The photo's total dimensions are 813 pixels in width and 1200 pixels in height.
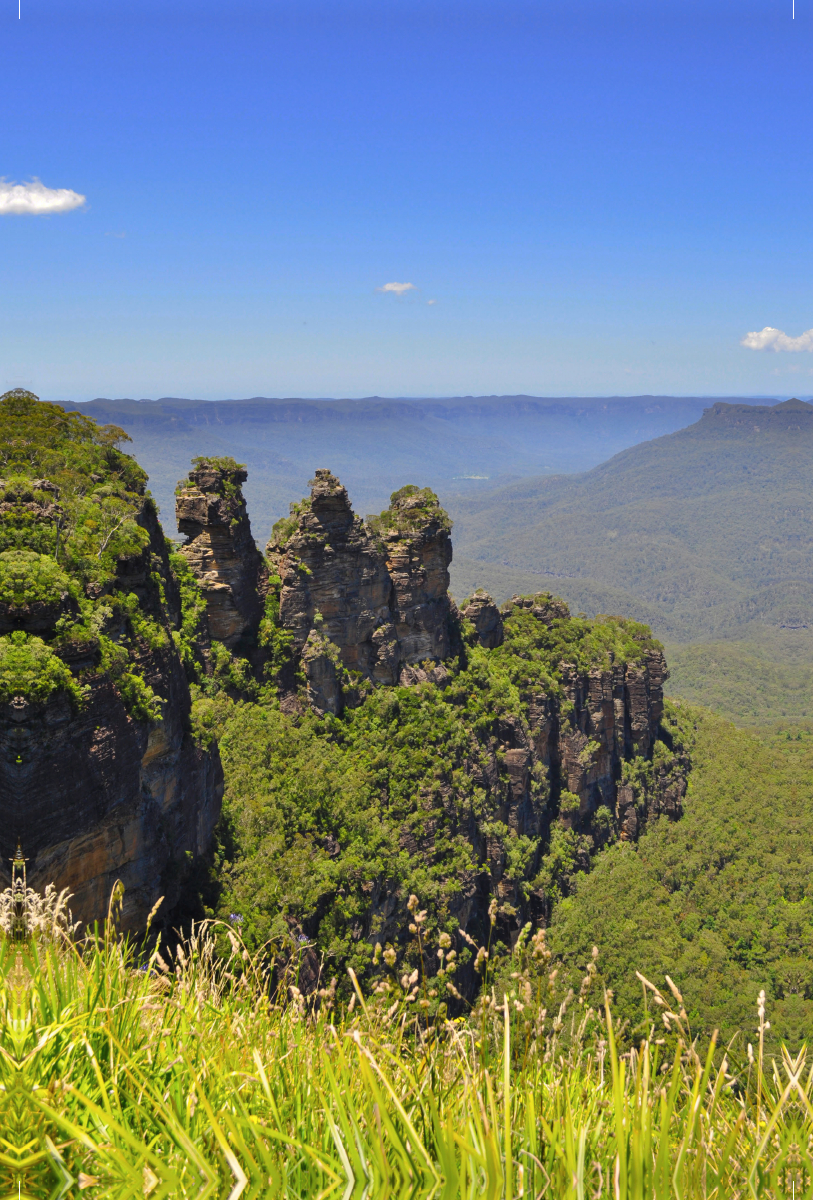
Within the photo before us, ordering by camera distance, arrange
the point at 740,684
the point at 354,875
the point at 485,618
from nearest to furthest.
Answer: the point at 354,875 → the point at 485,618 → the point at 740,684

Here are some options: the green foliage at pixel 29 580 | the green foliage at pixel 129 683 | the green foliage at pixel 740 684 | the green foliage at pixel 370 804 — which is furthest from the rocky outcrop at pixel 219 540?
the green foliage at pixel 740 684

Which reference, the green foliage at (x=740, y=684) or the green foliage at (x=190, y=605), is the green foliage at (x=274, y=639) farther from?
the green foliage at (x=740, y=684)

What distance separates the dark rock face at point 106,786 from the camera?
16.0 meters

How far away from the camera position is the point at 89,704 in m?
17.7

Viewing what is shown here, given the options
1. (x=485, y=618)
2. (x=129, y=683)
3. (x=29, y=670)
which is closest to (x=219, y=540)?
(x=129, y=683)

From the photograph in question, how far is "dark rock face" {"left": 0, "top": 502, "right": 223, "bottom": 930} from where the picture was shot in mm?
16031

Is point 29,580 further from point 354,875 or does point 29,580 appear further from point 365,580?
point 365,580

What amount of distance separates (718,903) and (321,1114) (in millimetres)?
Result: 47630

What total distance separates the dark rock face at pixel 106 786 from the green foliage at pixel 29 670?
0.69 ft

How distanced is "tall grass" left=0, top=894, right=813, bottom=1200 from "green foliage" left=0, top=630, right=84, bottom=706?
1136cm

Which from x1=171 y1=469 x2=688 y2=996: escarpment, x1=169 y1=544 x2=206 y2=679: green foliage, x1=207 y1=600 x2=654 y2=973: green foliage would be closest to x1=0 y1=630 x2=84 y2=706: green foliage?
x1=207 y1=600 x2=654 y2=973: green foliage

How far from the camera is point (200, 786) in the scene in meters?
25.5

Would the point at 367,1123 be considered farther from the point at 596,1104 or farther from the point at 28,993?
the point at 28,993

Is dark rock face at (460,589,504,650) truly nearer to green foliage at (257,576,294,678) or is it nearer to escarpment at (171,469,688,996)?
escarpment at (171,469,688,996)
